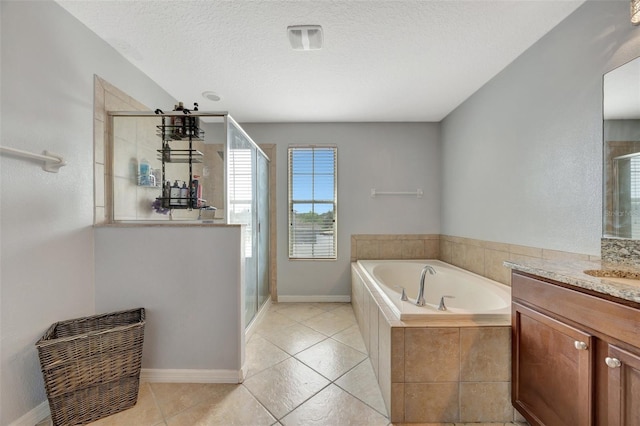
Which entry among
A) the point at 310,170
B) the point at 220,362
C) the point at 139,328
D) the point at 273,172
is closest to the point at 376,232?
the point at 310,170

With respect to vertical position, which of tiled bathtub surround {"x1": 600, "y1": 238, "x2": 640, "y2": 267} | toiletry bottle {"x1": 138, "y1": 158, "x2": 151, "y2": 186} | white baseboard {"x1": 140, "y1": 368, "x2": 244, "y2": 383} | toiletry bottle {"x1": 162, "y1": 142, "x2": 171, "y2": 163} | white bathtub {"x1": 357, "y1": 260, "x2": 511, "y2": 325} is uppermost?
toiletry bottle {"x1": 162, "y1": 142, "x2": 171, "y2": 163}

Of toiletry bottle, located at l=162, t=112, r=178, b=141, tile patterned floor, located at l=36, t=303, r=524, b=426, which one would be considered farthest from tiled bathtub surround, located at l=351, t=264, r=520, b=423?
toiletry bottle, located at l=162, t=112, r=178, b=141

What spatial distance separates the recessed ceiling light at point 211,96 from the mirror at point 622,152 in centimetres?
272

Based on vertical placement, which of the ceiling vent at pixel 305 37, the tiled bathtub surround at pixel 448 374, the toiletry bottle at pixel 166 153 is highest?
the ceiling vent at pixel 305 37

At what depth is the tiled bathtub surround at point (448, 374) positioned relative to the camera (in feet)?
4.32

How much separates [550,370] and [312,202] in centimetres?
248

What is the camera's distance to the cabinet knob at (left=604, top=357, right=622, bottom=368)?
837mm

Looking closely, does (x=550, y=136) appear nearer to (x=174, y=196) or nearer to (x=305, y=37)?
(x=305, y=37)

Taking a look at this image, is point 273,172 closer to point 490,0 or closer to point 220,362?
point 220,362

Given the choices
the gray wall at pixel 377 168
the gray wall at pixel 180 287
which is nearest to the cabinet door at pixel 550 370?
the gray wall at pixel 180 287

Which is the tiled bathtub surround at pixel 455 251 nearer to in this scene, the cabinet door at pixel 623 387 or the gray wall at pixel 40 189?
the cabinet door at pixel 623 387

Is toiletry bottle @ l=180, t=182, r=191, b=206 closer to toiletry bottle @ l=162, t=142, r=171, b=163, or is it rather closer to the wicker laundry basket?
toiletry bottle @ l=162, t=142, r=171, b=163

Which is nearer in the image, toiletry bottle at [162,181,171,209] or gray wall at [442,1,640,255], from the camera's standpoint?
gray wall at [442,1,640,255]

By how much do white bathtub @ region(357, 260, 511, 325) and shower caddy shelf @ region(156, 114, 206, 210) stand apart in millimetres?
1596
